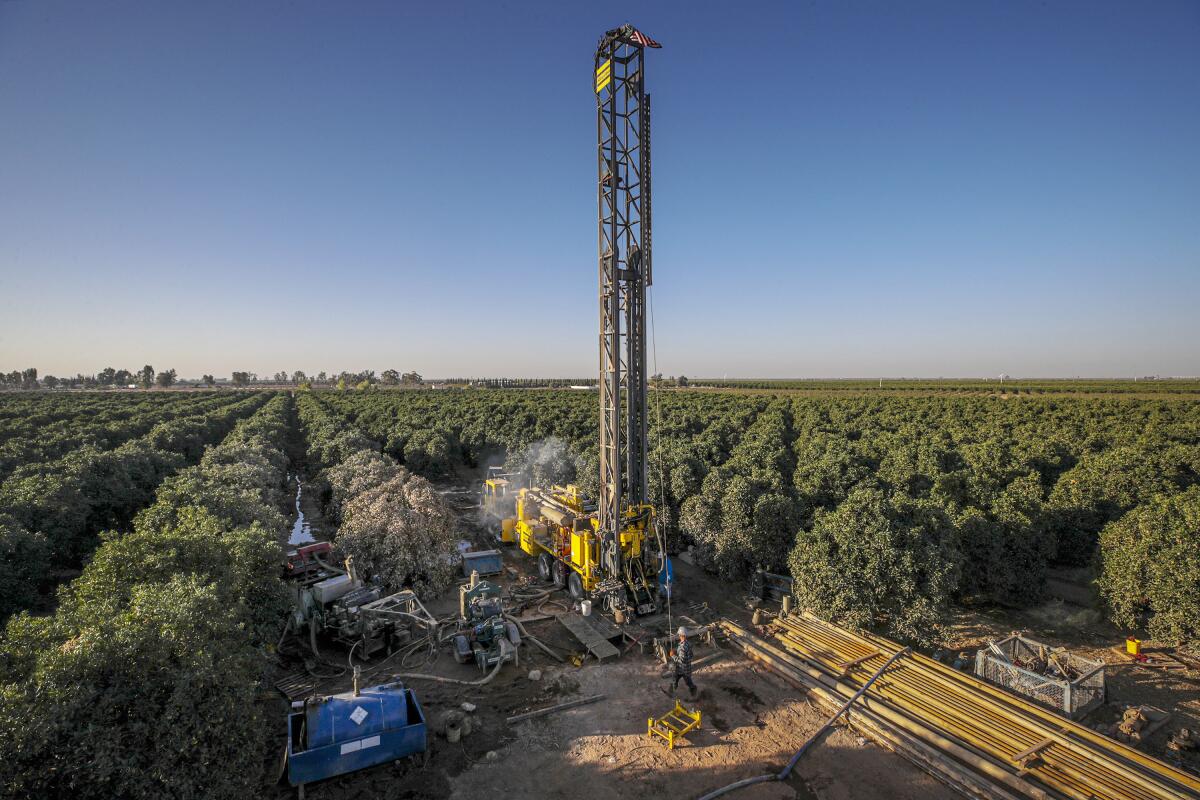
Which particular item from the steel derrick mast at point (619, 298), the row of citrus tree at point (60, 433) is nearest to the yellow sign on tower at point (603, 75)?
the steel derrick mast at point (619, 298)

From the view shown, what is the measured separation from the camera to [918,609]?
12375 mm

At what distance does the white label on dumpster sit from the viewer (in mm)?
9156

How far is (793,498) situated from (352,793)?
1541 centimetres

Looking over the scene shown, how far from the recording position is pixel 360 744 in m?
9.27

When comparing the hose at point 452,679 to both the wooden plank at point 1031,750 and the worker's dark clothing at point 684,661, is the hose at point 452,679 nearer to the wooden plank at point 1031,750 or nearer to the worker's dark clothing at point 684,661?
the worker's dark clothing at point 684,661

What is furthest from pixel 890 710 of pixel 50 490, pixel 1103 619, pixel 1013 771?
pixel 50 490

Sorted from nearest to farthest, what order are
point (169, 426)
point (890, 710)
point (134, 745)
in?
point (134, 745) → point (890, 710) → point (169, 426)

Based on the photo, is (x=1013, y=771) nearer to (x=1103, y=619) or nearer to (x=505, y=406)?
(x=1103, y=619)

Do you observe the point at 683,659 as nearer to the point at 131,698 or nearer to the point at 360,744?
the point at 360,744

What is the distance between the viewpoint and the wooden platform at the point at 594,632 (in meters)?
13.4

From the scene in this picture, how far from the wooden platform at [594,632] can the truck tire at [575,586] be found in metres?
0.97

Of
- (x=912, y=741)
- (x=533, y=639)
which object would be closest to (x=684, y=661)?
(x=912, y=741)

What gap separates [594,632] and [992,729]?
868cm

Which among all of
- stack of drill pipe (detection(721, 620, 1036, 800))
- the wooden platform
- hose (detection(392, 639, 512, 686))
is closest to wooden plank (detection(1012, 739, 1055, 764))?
stack of drill pipe (detection(721, 620, 1036, 800))
